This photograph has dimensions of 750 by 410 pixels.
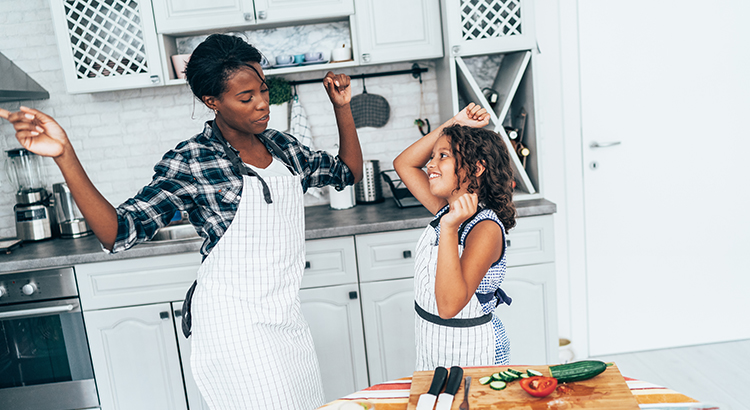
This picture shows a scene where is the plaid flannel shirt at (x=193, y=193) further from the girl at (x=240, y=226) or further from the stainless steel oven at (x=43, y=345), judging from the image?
the stainless steel oven at (x=43, y=345)

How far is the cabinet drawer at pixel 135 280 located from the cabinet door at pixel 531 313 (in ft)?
4.37

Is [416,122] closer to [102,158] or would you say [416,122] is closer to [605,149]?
[605,149]

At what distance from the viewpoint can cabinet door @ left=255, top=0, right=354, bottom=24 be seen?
7.41 feet

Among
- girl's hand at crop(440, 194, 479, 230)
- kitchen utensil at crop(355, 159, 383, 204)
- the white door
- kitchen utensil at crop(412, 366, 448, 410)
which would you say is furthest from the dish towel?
kitchen utensil at crop(412, 366, 448, 410)

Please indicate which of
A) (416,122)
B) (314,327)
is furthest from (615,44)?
(314,327)

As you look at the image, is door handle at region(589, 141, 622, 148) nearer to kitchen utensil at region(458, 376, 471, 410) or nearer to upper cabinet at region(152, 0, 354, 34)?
upper cabinet at region(152, 0, 354, 34)

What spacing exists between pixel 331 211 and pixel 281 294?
43.9 inches

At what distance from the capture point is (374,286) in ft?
7.16

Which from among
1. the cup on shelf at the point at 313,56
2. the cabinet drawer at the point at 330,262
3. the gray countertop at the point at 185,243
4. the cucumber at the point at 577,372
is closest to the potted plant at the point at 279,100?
the cup on shelf at the point at 313,56

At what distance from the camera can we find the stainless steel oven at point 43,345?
2092mm

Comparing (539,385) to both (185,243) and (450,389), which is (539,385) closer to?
(450,389)

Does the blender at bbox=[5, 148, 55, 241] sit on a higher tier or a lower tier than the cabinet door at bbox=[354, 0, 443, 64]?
lower

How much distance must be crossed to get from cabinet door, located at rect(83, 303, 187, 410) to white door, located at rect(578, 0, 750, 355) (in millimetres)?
2093

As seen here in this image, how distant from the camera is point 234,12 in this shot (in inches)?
88.9
